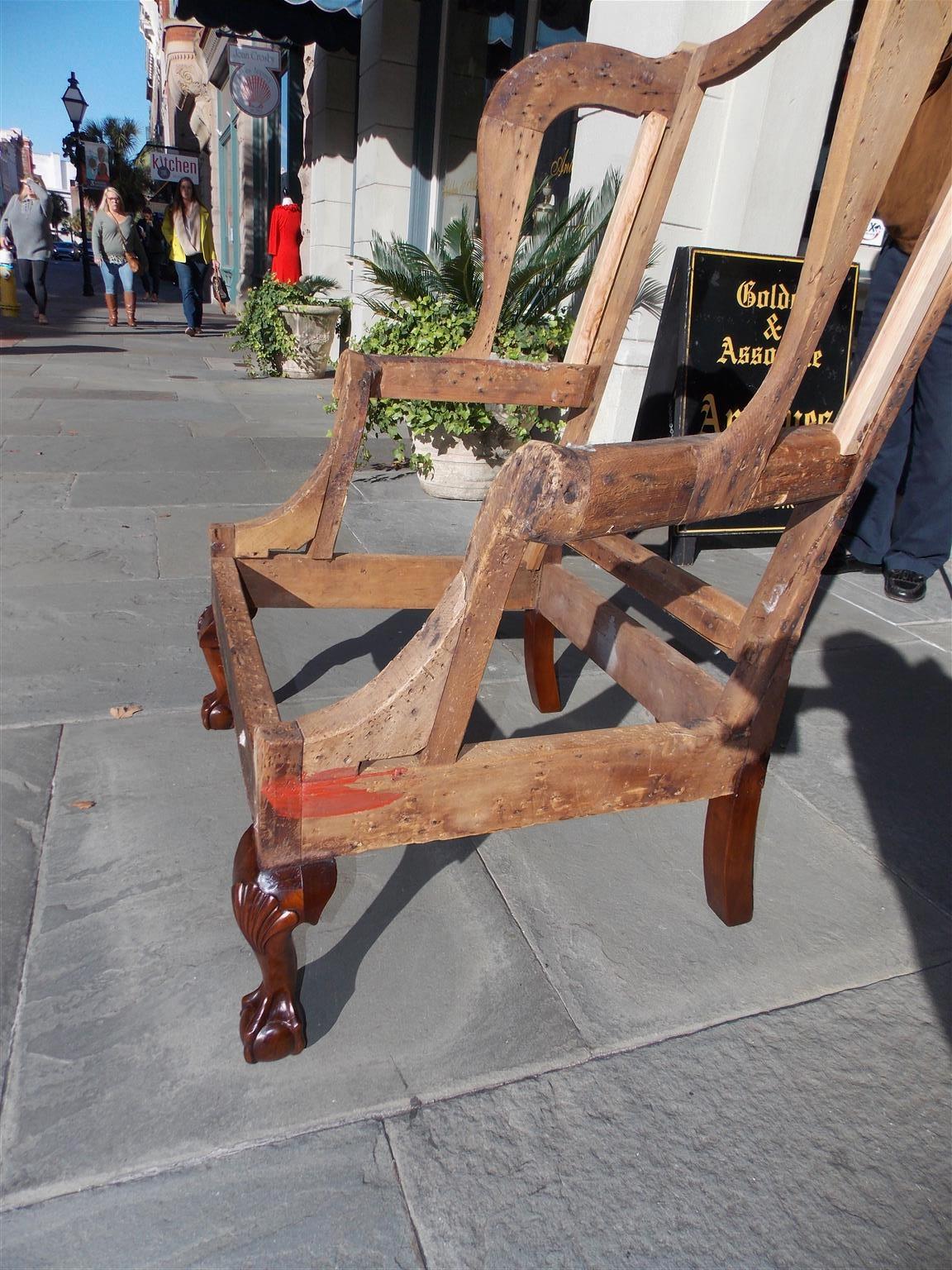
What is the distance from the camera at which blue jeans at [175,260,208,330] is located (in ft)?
40.4

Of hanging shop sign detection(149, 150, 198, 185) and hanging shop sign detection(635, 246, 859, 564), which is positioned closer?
hanging shop sign detection(635, 246, 859, 564)

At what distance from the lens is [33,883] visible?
1.85 meters

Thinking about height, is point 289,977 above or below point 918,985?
above

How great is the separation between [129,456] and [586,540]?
185 inches

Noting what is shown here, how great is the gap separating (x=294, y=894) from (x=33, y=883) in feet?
2.71

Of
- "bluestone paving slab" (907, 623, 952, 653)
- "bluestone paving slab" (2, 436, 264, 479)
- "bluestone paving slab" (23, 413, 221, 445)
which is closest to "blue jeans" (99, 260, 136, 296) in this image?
"bluestone paving slab" (23, 413, 221, 445)

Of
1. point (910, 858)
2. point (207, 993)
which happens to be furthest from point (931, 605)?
point (207, 993)

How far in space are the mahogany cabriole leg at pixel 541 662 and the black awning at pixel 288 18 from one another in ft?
24.0

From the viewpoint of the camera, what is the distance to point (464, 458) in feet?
16.4

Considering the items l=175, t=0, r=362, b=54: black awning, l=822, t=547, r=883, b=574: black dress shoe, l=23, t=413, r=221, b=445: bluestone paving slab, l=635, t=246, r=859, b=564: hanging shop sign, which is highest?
l=175, t=0, r=362, b=54: black awning

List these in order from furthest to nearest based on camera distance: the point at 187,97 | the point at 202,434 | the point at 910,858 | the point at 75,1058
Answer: the point at 187,97
the point at 202,434
the point at 910,858
the point at 75,1058

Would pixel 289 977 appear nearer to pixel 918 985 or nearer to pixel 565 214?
pixel 918 985

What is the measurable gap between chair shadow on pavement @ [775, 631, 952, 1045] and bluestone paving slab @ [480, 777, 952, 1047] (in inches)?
2.6

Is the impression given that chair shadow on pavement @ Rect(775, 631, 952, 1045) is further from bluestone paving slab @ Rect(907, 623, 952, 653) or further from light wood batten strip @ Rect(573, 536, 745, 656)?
light wood batten strip @ Rect(573, 536, 745, 656)
